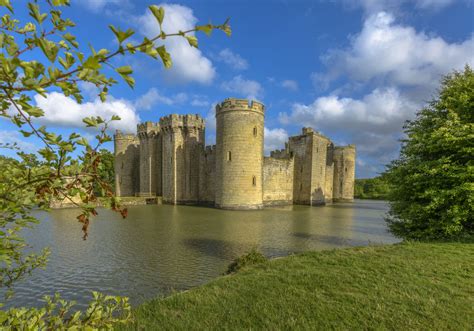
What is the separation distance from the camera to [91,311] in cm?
182

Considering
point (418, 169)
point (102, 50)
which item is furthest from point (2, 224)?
point (418, 169)

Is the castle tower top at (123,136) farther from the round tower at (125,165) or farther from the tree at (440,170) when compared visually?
the tree at (440,170)

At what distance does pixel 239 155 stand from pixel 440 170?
60.5 ft

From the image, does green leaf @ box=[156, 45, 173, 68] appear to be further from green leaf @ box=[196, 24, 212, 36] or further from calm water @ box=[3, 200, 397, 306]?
calm water @ box=[3, 200, 397, 306]

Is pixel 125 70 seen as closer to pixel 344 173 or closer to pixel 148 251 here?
pixel 148 251

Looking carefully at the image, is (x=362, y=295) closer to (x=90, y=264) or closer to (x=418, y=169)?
(x=418, y=169)

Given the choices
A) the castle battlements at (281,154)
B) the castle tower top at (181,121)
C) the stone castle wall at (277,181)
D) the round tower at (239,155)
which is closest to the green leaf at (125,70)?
the round tower at (239,155)

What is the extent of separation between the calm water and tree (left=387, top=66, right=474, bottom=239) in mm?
3399

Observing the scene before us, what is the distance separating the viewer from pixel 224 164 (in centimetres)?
2580

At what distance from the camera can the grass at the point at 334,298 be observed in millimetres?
3771

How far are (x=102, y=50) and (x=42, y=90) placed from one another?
0.99 ft

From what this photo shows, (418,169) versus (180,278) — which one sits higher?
(418,169)

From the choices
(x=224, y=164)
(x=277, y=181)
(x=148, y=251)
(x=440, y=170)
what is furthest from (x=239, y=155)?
(x=440, y=170)

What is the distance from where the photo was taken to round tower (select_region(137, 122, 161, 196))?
113 feet
